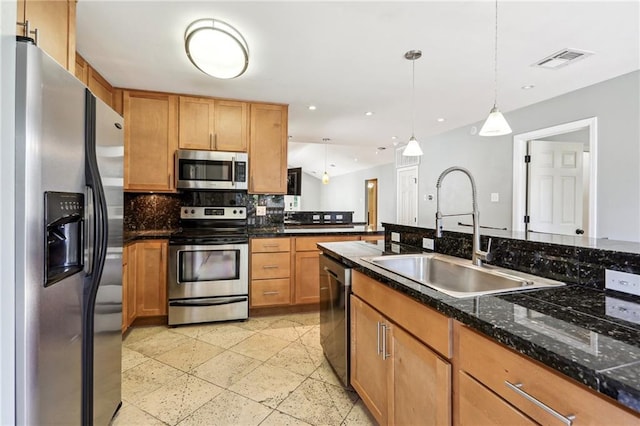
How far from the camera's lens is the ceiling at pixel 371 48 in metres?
1.96

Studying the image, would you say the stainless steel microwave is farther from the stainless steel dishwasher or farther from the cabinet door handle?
the cabinet door handle

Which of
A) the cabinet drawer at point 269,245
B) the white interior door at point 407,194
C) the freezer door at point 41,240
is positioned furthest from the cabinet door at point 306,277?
the white interior door at point 407,194

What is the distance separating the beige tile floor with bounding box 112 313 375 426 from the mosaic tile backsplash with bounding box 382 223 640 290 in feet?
3.63

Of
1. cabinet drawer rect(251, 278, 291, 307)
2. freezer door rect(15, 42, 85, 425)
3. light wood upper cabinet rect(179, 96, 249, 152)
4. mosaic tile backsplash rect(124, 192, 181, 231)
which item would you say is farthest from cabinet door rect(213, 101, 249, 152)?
freezer door rect(15, 42, 85, 425)

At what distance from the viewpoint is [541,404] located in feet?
2.37

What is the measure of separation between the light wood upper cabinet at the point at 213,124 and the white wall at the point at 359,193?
448 cm

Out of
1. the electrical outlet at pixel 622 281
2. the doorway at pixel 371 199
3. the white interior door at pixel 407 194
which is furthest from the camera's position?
the doorway at pixel 371 199

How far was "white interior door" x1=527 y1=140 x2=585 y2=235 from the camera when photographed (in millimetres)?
3904

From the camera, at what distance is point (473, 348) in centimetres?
93

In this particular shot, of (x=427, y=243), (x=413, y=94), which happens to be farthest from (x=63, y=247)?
(x=413, y=94)

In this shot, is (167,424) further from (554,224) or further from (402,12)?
(554,224)

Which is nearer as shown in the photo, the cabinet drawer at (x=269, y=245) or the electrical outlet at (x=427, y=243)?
the electrical outlet at (x=427, y=243)

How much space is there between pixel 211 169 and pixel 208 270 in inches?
41.8
